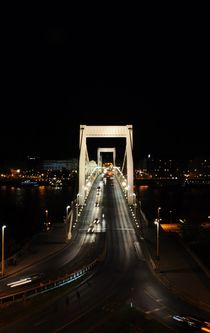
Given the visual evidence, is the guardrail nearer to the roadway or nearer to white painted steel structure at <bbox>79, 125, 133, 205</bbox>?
the roadway

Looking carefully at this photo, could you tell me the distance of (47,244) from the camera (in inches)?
1216

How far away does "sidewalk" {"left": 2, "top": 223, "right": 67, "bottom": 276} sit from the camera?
77.3ft

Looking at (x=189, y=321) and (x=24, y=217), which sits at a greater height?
(x=24, y=217)

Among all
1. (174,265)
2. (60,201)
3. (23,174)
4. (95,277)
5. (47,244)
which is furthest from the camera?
(23,174)

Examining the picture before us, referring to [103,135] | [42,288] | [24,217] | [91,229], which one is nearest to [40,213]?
[24,217]

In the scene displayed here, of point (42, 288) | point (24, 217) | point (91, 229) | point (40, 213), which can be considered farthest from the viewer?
point (40, 213)

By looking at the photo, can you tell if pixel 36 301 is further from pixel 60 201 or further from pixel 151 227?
pixel 60 201

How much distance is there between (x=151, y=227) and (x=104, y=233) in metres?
5.02

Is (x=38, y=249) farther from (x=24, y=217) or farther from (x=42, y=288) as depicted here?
(x=24, y=217)

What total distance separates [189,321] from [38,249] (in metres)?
16.8

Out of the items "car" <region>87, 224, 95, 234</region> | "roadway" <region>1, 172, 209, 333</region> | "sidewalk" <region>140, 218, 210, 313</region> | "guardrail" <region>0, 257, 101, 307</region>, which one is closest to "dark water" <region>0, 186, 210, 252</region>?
"car" <region>87, 224, 95, 234</region>

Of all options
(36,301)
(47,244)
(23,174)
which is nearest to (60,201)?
(47,244)

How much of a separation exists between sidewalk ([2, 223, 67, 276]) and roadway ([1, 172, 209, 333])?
Result: 103cm

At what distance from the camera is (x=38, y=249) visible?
28812mm
